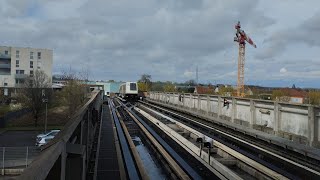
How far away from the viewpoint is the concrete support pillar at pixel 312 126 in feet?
44.6

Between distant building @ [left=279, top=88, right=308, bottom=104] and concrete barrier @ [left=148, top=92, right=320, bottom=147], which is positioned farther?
distant building @ [left=279, top=88, right=308, bottom=104]

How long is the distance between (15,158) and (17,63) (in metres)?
110

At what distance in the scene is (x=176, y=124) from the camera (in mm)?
24047

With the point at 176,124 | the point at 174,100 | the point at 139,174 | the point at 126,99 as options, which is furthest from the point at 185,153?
the point at 126,99

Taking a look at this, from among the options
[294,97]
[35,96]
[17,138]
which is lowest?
[17,138]

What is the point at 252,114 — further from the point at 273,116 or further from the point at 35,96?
the point at 35,96

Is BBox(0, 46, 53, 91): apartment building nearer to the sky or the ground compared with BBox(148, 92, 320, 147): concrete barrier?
nearer to the sky

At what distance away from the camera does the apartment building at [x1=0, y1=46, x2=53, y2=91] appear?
441 feet

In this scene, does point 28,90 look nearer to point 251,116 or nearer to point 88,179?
point 251,116

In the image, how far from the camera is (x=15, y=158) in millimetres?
34438

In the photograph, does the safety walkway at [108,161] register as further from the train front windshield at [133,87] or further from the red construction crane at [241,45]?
the red construction crane at [241,45]

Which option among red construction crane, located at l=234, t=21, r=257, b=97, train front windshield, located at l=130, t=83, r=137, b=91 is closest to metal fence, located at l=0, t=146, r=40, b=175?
train front windshield, located at l=130, t=83, r=137, b=91

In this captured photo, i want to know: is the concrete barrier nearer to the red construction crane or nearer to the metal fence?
the metal fence

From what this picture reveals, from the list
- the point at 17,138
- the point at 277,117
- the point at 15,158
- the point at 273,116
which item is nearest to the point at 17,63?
the point at 17,138
